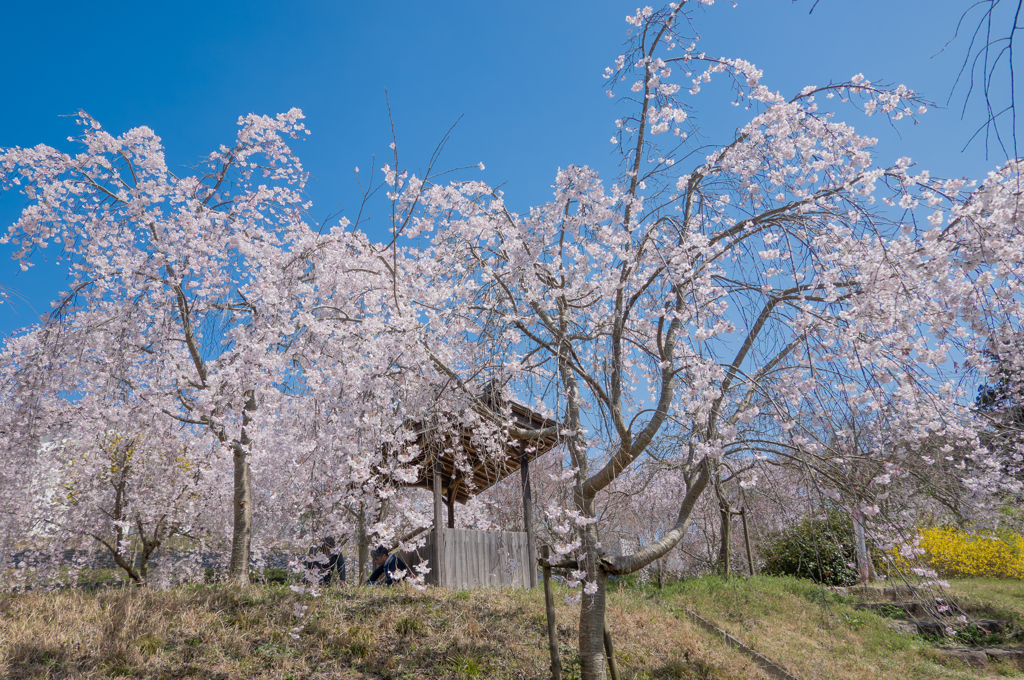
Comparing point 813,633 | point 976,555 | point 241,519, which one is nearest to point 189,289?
point 241,519

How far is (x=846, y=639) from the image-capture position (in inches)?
369

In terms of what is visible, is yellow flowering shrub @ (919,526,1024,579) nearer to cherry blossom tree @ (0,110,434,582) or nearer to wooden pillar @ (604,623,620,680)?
wooden pillar @ (604,623,620,680)

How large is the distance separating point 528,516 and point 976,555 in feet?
39.0

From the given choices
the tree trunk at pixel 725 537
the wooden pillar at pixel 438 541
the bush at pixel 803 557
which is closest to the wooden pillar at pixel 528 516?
the wooden pillar at pixel 438 541

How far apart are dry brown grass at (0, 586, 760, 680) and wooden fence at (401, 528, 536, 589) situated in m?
1.01

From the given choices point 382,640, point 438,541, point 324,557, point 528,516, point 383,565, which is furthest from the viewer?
point 383,565

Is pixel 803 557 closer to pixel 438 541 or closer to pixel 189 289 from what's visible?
pixel 438 541

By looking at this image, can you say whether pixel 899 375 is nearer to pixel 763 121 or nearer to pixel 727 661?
pixel 763 121

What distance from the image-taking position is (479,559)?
10000 mm

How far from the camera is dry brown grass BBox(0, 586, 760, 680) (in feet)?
18.6

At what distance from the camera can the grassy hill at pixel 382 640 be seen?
5.75 m

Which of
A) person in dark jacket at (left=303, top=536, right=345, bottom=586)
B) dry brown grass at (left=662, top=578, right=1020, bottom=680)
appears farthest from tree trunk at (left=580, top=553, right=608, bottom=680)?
person in dark jacket at (left=303, top=536, right=345, bottom=586)

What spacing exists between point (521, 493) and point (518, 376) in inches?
180

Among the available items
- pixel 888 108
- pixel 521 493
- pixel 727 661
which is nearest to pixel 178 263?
pixel 521 493
